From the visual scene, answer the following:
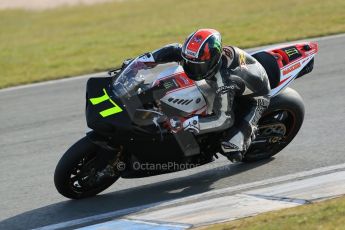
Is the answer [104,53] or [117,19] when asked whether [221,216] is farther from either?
[117,19]

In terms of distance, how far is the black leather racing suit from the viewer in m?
6.53

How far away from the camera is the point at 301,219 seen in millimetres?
5215

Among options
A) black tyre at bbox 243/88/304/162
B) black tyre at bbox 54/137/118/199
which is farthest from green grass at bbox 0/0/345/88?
black tyre at bbox 54/137/118/199

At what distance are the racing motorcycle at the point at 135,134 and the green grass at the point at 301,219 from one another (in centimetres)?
126

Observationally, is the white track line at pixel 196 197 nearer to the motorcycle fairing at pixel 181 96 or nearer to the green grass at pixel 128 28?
the motorcycle fairing at pixel 181 96

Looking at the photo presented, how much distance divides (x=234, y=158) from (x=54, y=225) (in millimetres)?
1762

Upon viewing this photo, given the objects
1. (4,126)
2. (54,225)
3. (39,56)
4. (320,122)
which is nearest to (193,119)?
(54,225)

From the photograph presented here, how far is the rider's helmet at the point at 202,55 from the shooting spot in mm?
6414

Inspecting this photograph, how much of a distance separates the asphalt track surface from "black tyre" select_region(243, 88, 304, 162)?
4.9 inches

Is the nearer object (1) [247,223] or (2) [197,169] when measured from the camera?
(1) [247,223]

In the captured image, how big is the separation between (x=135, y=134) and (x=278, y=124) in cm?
181

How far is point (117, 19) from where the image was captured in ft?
70.0

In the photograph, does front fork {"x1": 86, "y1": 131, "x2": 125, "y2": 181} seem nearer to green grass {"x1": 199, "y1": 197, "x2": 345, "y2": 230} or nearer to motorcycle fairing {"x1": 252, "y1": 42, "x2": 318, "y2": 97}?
green grass {"x1": 199, "y1": 197, "x2": 345, "y2": 230}

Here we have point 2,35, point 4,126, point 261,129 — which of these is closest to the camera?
point 261,129
